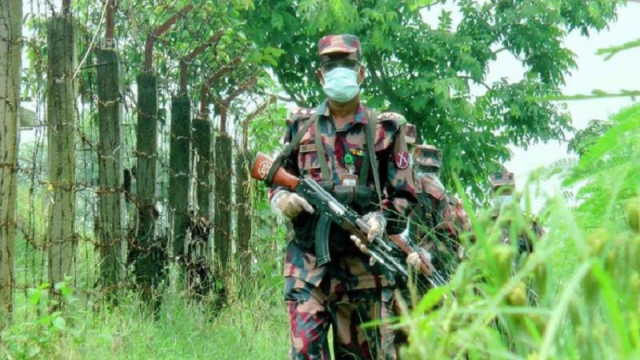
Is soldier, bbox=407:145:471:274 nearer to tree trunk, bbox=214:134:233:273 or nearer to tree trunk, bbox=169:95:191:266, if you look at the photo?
tree trunk, bbox=169:95:191:266

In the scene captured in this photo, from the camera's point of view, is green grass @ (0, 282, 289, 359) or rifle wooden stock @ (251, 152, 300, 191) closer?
green grass @ (0, 282, 289, 359)

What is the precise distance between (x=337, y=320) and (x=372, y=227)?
1.89 ft

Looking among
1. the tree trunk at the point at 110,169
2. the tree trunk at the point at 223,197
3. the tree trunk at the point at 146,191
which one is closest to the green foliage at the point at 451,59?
the tree trunk at the point at 223,197

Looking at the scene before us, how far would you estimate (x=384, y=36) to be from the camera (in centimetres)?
1669

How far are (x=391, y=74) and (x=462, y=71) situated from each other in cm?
102

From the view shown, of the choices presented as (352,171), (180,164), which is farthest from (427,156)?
(352,171)

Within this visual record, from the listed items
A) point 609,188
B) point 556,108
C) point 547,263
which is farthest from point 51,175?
point 556,108

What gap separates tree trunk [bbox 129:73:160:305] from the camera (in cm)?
802

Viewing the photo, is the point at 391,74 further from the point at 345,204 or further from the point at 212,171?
the point at 345,204

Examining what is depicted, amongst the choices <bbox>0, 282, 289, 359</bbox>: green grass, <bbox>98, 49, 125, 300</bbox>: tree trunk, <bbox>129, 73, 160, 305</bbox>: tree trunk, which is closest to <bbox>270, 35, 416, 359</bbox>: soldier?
<bbox>0, 282, 289, 359</bbox>: green grass

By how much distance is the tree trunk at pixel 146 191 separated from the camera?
802cm

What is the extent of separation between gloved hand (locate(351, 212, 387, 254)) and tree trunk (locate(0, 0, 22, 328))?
5.17 ft

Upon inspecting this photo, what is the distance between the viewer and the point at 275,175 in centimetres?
589

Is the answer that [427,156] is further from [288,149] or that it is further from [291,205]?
[291,205]
